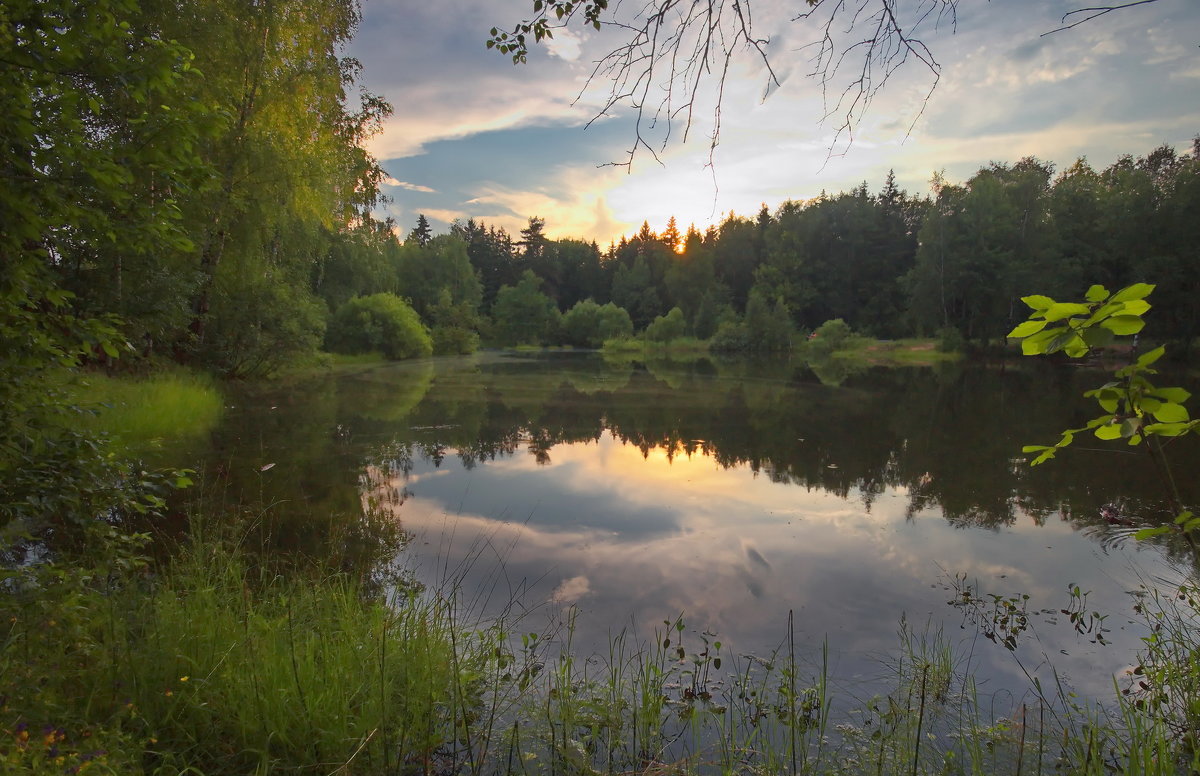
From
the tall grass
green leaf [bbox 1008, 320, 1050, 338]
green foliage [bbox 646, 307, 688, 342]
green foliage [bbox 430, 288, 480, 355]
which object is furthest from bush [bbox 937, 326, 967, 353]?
green leaf [bbox 1008, 320, 1050, 338]

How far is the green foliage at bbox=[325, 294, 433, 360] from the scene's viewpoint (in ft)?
107

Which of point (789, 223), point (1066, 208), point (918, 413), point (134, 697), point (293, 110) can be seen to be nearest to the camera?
point (134, 697)

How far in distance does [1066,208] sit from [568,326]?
43909 mm

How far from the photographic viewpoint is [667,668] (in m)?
4.10

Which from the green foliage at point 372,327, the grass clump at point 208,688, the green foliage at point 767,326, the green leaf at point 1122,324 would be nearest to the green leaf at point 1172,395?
the green leaf at point 1122,324

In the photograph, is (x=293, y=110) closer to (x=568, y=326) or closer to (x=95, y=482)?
(x=95, y=482)

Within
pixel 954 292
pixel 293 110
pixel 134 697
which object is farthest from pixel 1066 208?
pixel 134 697

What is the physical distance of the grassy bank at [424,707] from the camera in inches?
99.7

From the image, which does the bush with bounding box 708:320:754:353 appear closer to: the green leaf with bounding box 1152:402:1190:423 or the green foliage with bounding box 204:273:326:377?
the green foliage with bounding box 204:273:326:377

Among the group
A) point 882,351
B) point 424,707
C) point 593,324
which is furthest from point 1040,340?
point 593,324

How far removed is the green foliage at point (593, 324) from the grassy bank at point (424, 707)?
62288 mm

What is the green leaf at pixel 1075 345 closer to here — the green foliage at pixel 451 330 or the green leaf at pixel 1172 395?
the green leaf at pixel 1172 395

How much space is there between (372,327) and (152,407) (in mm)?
23061

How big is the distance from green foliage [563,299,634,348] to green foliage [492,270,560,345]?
173cm
